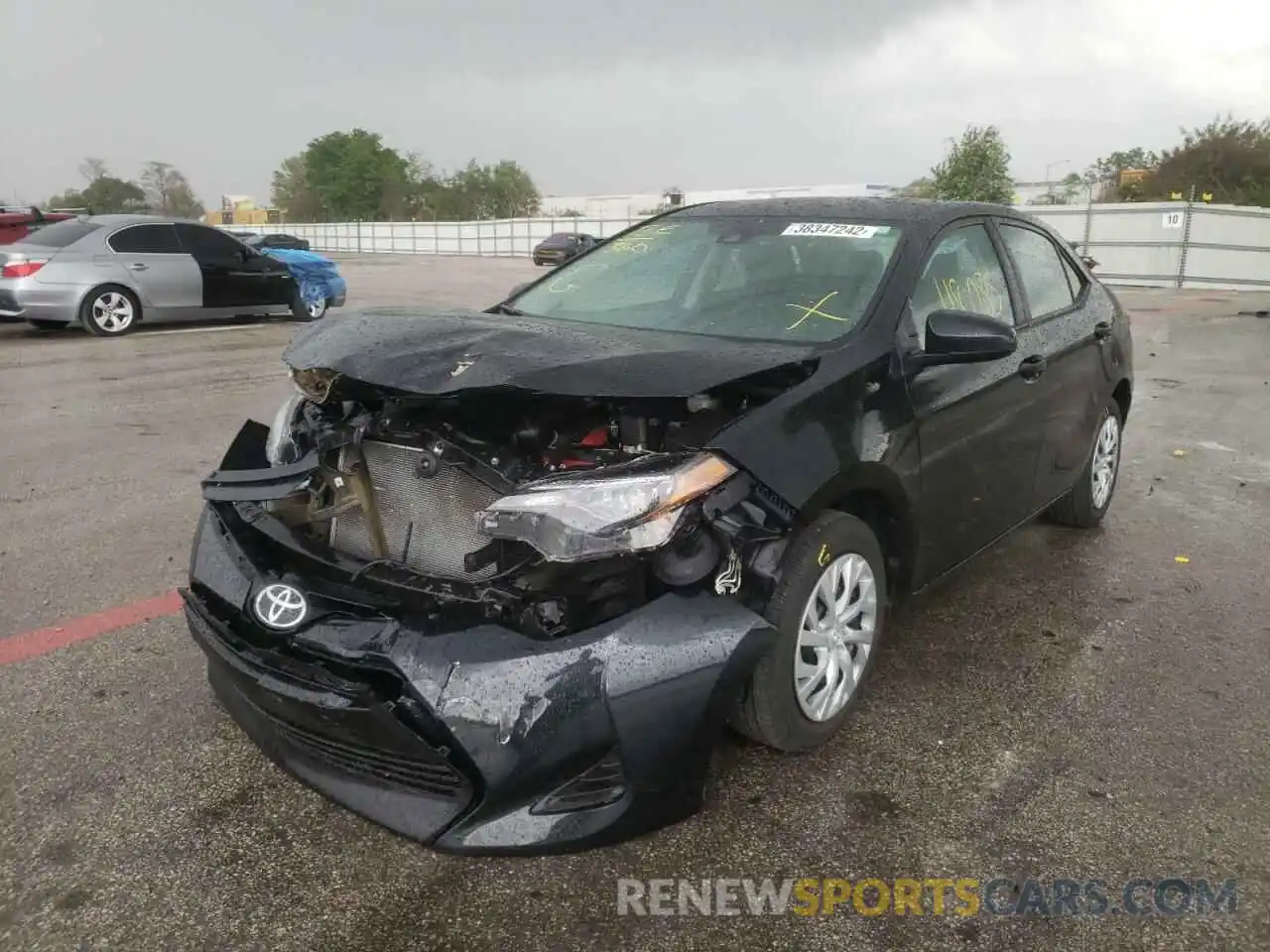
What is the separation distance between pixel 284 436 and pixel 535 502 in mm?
1219

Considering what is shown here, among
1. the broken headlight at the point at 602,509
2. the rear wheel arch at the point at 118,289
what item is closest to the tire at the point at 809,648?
the broken headlight at the point at 602,509

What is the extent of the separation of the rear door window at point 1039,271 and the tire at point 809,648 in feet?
6.03

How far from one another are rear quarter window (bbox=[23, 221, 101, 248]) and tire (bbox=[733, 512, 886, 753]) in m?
11.9

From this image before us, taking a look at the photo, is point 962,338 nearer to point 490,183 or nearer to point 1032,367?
point 1032,367

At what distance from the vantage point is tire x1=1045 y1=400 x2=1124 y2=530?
4859mm

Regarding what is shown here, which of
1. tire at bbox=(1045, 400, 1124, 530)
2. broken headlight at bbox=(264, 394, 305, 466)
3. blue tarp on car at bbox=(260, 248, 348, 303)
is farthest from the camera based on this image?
blue tarp on car at bbox=(260, 248, 348, 303)

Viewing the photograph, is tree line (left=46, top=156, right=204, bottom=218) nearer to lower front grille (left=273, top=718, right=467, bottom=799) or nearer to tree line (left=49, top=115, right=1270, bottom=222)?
tree line (left=49, top=115, right=1270, bottom=222)

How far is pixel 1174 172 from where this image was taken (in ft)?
123

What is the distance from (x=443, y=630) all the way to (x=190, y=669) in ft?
5.12

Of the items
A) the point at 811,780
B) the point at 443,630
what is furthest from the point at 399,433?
the point at 811,780

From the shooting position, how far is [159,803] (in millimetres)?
2654

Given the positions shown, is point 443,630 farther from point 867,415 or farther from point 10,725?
point 10,725

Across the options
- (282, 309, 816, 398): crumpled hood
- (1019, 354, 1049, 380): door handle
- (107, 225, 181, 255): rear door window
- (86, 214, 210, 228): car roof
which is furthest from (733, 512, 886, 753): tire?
(86, 214, 210, 228): car roof

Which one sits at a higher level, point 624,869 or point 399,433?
point 399,433
